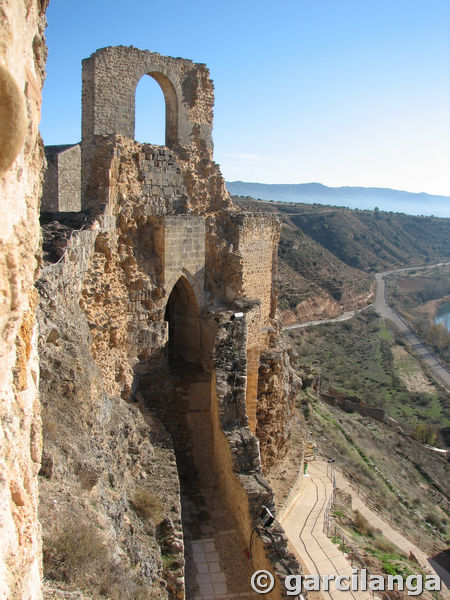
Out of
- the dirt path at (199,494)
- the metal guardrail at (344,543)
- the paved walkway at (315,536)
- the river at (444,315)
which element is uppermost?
the dirt path at (199,494)

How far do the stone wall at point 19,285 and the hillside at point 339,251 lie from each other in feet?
70.2

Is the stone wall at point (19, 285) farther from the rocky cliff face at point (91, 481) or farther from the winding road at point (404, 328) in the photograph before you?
the winding road at point (404, 328)

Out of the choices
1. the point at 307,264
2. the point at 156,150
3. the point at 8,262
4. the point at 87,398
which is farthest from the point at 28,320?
the point at 307,264

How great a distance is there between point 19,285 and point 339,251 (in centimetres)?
6262

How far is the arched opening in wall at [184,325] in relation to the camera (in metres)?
11.2

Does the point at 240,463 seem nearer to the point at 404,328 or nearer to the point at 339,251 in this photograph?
the point at 404,328

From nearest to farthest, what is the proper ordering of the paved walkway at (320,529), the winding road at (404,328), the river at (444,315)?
the paved walkway at (320,529) → the winding road at (404,328) → the river at (444,315)

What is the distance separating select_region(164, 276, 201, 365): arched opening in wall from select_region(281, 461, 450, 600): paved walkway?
12.9 feet

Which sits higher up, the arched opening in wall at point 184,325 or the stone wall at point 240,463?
the arched opening in wall at point 184,325

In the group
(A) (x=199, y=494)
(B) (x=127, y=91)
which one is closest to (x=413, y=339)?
(B) (x=127, y=91)

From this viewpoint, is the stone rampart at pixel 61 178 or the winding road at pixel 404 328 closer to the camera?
the stone rampart at pixel 61 178

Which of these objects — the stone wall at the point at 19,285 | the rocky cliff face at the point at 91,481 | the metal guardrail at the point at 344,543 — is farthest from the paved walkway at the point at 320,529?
→ the stone wall at the point at 19,285

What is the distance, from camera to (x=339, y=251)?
206 ft

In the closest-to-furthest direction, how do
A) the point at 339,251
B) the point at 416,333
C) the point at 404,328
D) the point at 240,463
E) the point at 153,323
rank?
1. the point at 240,463
2. the point at 153,323
3. the point at 416,333
4. the point at 404,328
5. the point at 339,251
